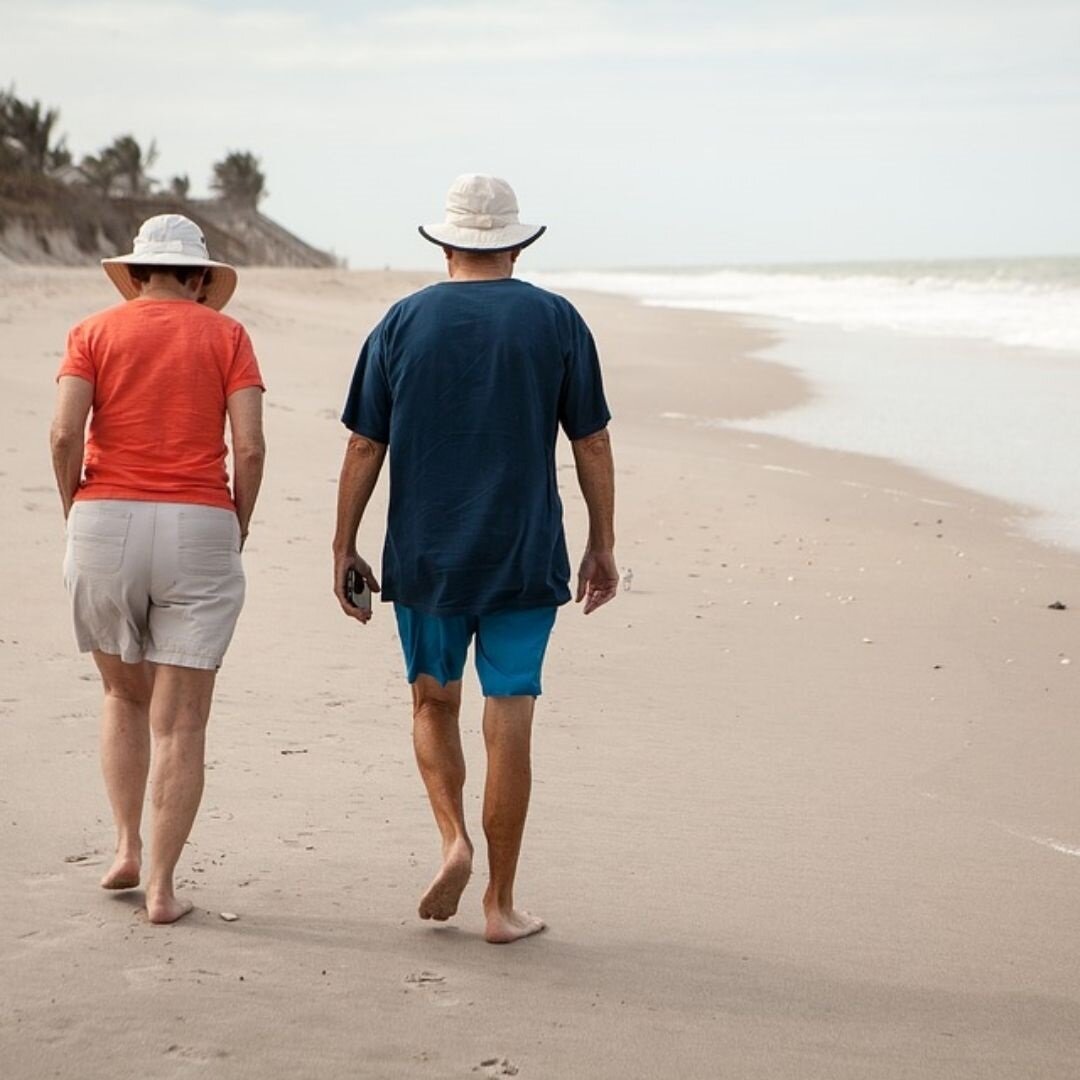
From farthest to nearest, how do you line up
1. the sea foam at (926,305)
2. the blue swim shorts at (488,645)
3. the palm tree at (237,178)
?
the palm tree at (237,178) → the sea foam at (926,305) → the blue swim shorts at (488,645)

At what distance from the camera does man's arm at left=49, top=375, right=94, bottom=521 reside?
3.86 m

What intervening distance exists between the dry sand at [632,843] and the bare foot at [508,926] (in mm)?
39

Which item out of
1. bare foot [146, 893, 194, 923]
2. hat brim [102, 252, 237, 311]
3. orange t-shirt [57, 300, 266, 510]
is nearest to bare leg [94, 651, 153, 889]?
bare foot [146, 893, 194, 923]

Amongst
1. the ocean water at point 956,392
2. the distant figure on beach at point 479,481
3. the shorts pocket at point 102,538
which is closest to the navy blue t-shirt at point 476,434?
the distant figure on beach at point 479,481

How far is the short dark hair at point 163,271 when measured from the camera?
400 cm

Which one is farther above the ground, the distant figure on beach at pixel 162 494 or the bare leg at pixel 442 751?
the distant figure on beach at pixel 162 494

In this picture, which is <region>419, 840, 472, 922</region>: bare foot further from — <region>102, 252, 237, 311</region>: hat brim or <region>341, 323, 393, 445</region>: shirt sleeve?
<region>102, 252, 237, 311</region>: hat brim

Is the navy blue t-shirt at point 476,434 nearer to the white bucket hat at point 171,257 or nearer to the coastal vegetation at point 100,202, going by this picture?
the white bucket hat at point 171,257

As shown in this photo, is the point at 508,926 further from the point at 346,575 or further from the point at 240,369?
the point at 240,369

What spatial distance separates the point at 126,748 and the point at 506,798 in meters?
0.94

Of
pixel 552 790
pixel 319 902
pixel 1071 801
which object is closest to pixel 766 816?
pixel 552 790

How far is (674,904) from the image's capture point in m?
4.21

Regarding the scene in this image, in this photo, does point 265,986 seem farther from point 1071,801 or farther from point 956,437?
point 956,437

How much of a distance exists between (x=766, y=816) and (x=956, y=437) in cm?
1046
